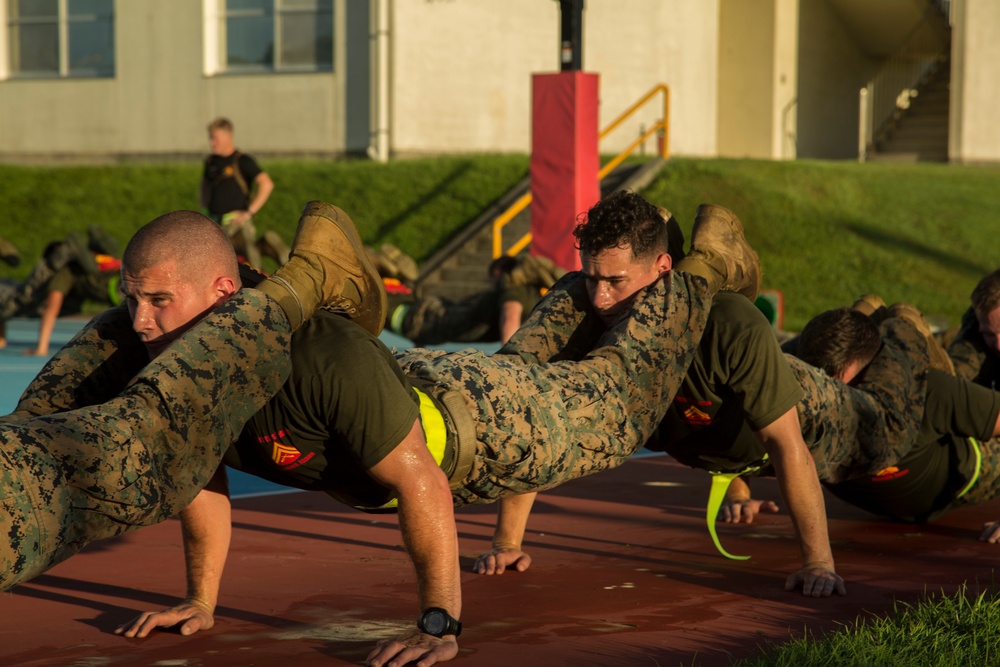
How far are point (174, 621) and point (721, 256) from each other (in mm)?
2630

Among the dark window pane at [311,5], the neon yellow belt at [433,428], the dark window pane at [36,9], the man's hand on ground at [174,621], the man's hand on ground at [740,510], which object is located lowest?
the man's hand on ground at [740,510]

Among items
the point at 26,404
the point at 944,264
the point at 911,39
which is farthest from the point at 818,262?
the point at 26,404

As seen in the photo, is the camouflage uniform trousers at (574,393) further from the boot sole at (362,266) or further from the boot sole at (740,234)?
the boot sole at (740,234)

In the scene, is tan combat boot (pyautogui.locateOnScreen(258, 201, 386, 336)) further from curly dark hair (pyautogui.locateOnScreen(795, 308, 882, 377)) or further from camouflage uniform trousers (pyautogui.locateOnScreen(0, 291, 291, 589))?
curly dark hair (pyautogui.locateOnScreen(795, 308, 882, 377))

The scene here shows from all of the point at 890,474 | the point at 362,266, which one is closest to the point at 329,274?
the point at 362,266

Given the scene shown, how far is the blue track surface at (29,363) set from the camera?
328 inches

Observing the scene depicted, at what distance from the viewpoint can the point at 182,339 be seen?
156 inches

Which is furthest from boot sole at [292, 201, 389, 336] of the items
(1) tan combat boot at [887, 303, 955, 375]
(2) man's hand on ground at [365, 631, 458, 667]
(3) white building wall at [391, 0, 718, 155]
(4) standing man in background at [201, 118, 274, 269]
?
(3) white building wall at [391, 0, 718, 155]

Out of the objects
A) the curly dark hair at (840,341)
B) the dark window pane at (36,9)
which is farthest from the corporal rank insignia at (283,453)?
the dark window pane at (36,9)

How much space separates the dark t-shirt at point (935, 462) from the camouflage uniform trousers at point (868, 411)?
112 millimetres

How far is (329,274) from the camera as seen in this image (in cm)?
459

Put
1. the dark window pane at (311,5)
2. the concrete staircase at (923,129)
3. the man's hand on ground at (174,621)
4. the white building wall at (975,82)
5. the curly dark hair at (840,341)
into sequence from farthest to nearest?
the concrete staircase at (923,129) → the white building wall at (975,82) → the dark window pane at (311,5) → the curly dark hair at (840,341) → the man's hand on ground at (174,621)

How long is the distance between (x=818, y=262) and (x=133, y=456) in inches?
645

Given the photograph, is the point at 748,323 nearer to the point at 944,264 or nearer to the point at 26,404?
the point at 26,404
